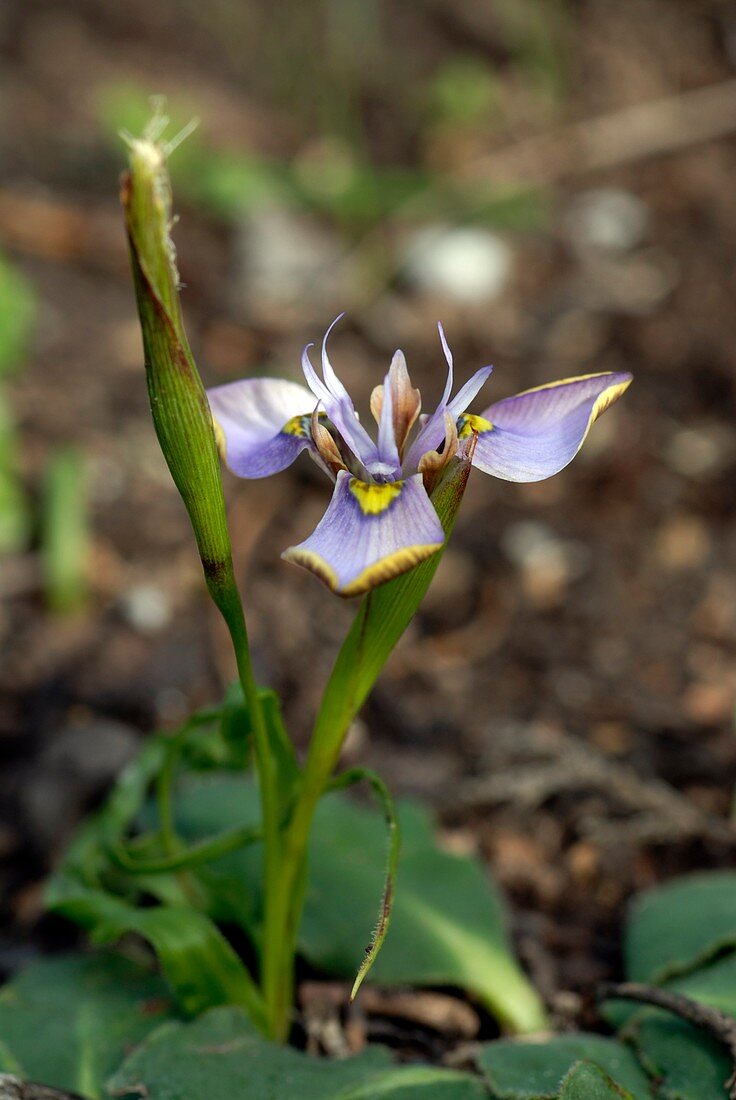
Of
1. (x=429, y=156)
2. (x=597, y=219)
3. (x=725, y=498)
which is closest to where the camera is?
(x=725, y=498)

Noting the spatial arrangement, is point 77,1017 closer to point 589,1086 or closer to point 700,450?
point 589,1086

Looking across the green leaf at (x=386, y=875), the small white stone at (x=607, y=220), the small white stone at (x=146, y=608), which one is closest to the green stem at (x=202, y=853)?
the green leaf at (x=386, y=875)

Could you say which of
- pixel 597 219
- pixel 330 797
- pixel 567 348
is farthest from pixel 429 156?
pixel 330 797

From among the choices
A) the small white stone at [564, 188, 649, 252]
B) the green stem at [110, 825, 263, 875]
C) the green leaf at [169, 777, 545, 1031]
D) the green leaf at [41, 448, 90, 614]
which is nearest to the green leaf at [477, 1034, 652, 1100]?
the green leaf at [169, 777, 545, 1031]

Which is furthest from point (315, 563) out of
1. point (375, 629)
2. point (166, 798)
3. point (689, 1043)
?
point (689, 1043)

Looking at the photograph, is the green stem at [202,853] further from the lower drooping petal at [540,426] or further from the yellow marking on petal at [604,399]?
the yellow marking on petal at [604,399]

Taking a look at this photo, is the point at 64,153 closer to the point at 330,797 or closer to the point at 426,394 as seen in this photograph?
the point at 426,394
